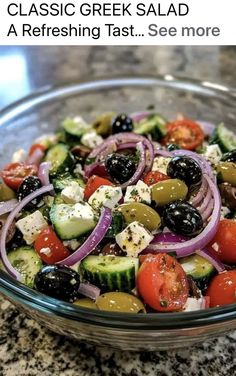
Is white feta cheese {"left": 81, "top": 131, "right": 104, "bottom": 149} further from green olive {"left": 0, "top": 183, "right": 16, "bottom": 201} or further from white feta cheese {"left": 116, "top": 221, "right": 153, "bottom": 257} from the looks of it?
white feta cheese {"left": 116, "top": 221, "right": 153, "bottom": 257}

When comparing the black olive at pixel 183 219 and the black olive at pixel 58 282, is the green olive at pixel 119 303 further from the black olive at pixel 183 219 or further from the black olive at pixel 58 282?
the black olive at pixel 183 219

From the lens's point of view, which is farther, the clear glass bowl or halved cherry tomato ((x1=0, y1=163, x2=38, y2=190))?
halved cherry tomato ((x1=0, y1=163, x2=38, y2=190))

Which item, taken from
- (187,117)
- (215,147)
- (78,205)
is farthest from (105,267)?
(187,117)

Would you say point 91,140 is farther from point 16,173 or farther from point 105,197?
Result: point 105,197
